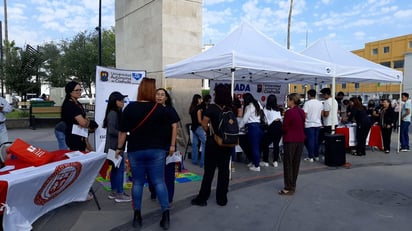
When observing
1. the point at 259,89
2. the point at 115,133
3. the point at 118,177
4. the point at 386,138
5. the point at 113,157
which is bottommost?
the point at 118,177

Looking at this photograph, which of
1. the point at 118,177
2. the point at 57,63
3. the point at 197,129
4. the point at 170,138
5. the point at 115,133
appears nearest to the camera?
the point at 170,138

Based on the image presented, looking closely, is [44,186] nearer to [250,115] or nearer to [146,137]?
[146,137]

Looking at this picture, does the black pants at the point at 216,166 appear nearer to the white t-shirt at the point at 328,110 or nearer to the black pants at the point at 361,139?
the white t-shirt at the point at 328,110

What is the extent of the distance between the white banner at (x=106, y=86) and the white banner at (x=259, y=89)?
3.59 meters

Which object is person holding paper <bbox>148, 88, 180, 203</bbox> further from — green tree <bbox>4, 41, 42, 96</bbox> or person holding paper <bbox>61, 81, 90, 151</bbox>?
green tree <bbox>4, 41, 42, 96</bbox>

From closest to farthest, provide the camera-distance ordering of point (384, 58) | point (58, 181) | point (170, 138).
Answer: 1. point (58, 181)
2. point (170, 138)
3. point (384, 58)

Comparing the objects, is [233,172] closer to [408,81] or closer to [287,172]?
[287,172]

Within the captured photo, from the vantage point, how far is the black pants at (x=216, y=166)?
190 inches

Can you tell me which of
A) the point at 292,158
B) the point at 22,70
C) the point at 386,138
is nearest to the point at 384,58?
the point at 386,138

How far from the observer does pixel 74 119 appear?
4.65m

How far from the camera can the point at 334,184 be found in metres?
6.27

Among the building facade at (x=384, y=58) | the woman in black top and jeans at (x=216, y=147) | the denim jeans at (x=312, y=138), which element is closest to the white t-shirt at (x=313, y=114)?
the denim jeans at (x=312, y=138)

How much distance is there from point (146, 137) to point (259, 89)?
27.8 feet

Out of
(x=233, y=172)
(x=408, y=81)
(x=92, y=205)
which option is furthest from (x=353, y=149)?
(x=408, y=81)
